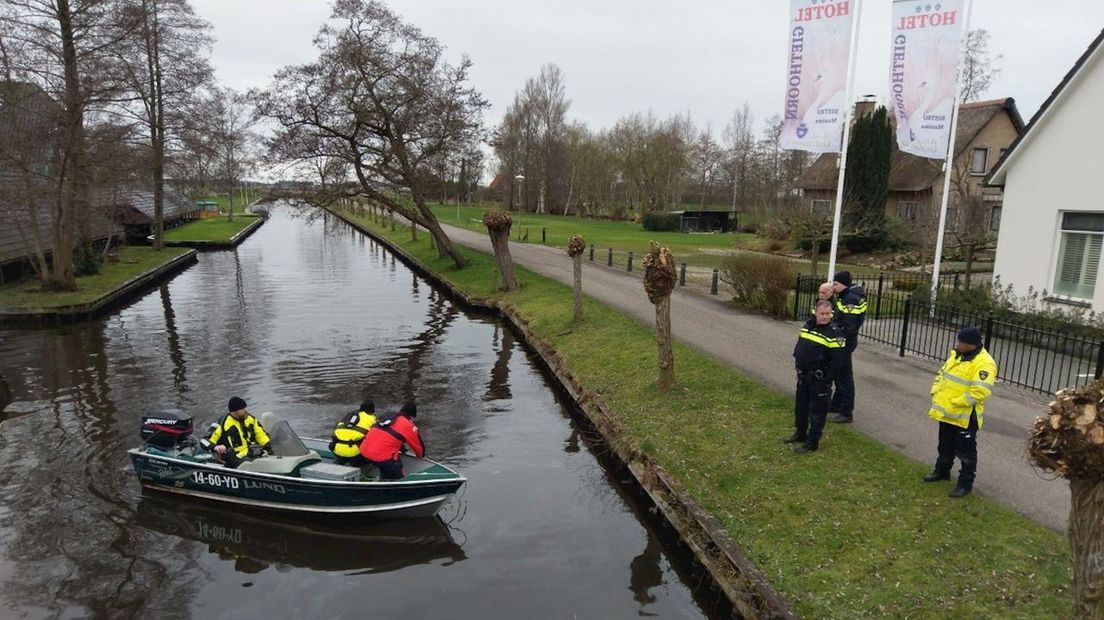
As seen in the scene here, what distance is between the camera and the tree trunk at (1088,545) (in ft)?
13.4

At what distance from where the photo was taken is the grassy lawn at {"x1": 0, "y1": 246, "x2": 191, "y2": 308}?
22.7m

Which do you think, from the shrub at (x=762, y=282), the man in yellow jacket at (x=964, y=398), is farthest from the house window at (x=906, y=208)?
the man in yellow jacket at (x=964, y=398)

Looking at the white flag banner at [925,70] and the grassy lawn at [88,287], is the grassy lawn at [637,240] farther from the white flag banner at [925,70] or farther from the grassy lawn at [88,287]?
the grassy lawn at [88,287]

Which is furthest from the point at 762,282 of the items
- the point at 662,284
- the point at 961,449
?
the point at 961,449

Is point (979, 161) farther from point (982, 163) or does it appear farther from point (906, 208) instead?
point (906, 208)

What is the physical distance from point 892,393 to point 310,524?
9.63 meters

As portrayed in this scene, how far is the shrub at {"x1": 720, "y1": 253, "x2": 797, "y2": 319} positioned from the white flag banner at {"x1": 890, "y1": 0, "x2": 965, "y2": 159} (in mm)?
4470

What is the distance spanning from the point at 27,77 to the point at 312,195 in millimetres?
9865

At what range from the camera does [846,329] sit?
9.70 m

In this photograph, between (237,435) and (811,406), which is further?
(237,435)

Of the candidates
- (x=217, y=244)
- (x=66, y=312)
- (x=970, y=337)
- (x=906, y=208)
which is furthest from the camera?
(x=217, y=244)

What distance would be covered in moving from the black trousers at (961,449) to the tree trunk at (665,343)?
508 centimetres

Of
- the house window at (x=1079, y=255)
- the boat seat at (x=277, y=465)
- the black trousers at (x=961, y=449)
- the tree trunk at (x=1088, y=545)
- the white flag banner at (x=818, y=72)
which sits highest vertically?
the white flag banner at (x=818, y=72)

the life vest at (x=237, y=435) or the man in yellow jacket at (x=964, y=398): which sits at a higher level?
the man in yellow jacket at (x=964, y=398)
